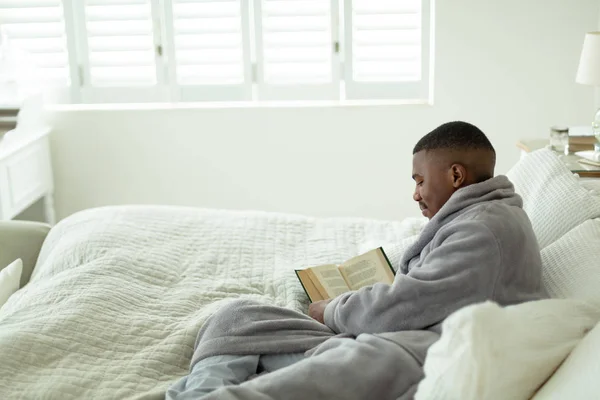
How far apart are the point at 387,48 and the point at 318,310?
237 cm

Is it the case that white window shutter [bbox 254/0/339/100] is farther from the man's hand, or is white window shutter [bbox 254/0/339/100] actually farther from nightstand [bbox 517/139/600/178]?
the man's hand

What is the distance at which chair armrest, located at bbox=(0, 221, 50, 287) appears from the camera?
2412 mm

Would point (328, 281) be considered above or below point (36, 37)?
below

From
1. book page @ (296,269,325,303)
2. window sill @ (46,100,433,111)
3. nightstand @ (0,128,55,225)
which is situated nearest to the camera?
book page @ (296,269,325,303)

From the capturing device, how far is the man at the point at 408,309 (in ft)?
4.48

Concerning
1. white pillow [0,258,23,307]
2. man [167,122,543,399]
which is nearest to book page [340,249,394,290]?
man [167,122,543,399]

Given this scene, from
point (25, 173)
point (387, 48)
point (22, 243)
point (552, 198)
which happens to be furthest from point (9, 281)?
point (387, 48)

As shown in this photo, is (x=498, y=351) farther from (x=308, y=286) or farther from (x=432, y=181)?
(x=308, y=286)

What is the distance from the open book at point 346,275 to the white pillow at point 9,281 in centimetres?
77

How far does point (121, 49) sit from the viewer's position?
3936 millimetres

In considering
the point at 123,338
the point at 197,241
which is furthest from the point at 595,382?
the point at 197,241

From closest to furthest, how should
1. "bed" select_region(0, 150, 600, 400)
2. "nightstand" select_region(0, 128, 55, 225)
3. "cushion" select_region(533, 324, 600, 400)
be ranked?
"cushion" select_region(533, 324, 600, 400) → "bed" select_region(0, 150, 600, 400) → "nightstand" select_region(0, 128, 55, 225)

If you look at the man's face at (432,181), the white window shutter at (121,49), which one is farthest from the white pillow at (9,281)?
the white window shutter at (121,49)

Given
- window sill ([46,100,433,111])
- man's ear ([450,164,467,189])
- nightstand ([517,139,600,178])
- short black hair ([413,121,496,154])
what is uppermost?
short black hair ([413,121,496,154])
